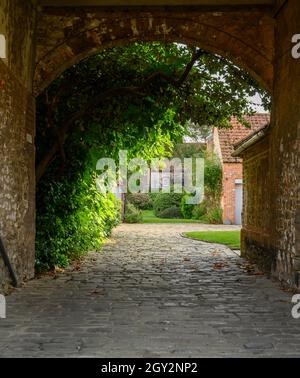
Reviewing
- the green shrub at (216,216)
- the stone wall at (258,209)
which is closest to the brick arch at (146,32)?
the stone wall at (258,209)

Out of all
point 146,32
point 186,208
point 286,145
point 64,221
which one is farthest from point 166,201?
point 286,145

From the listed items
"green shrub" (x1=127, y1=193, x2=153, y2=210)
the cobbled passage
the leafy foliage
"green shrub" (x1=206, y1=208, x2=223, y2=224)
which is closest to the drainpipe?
the cobbled passage

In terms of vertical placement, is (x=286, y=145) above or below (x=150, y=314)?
above

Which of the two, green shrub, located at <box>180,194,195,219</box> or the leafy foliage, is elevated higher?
the leafy foliage

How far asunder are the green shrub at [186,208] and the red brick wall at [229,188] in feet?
15.1

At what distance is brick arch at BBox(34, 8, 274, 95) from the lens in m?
9.20

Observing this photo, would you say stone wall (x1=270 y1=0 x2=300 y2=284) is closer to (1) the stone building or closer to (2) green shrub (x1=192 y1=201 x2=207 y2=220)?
(1) the stone building

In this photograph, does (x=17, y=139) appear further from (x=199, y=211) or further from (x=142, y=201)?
(x=142, y=201)

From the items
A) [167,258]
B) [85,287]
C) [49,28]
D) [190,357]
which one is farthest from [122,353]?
[167,258]

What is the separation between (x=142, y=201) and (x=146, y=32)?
97.5 feet

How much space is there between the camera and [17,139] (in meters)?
8.04

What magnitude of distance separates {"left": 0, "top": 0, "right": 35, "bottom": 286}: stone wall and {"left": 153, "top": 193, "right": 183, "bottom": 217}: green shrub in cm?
2654

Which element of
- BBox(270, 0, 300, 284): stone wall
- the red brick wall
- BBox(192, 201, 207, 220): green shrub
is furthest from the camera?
BBox(192, 201, 207, 220): green shrub

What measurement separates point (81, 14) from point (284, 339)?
22.0 feet
